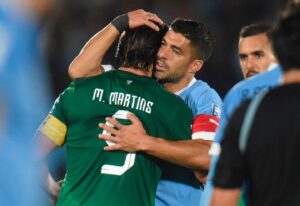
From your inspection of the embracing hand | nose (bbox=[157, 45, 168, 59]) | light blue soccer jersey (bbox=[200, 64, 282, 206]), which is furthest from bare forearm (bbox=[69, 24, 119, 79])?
light blue soccer jersey (bbox=[200, 64, 282, 206])

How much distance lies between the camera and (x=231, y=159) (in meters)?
3.65

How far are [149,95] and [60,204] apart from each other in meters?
0.80

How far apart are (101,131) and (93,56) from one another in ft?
2.06

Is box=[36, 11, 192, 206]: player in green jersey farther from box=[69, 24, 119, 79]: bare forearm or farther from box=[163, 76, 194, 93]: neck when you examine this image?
box=[163, 76, 194, 93]: neck

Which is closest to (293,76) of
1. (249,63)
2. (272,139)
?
(272,139)

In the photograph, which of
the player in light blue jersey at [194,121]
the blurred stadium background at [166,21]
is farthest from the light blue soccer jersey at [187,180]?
the blurred stadium background at [166,21]

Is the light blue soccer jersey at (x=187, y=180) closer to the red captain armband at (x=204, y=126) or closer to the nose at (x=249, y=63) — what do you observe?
the red captain armband at (x=204, y=126)

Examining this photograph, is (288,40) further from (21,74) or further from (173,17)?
(173,17)

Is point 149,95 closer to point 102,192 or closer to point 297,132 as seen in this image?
point 102,192

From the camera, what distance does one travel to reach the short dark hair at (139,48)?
5078 millimetres

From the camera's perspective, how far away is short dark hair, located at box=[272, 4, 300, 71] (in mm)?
3592

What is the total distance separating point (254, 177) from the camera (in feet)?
12.2

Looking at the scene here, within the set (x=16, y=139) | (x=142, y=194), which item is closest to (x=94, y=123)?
(x=142, y=194)

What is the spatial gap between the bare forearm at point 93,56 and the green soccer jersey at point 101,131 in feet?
1.18
